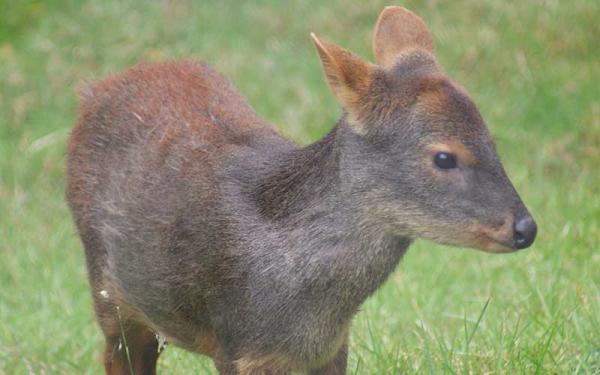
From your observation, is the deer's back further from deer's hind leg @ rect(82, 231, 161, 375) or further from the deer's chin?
the deer's chin

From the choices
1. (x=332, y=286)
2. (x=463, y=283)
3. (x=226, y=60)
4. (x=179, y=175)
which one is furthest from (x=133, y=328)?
(x=226, y=60)

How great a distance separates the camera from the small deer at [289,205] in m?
4.47

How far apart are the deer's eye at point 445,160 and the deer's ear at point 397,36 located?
1.76ft

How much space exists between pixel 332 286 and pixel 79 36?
726 cm

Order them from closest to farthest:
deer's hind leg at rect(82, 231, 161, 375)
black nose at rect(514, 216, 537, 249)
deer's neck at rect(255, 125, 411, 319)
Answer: black nose at rect(514, 216, 537, 249), deer's neck at rect(255, 125, 411, 319), deer's hind leg at rect(82, 231, 161, 375)

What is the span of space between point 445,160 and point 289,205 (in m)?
0.63

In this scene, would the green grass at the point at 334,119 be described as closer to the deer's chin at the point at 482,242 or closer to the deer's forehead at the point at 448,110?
the deer's chin at the point at 482,242

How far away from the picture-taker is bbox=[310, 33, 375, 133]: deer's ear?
14.8 feet

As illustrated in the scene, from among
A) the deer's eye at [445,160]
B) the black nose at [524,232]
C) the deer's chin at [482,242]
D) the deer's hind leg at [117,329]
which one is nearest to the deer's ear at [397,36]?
the deer's eye at [445,160]

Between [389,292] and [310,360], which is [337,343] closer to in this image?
[310,360]

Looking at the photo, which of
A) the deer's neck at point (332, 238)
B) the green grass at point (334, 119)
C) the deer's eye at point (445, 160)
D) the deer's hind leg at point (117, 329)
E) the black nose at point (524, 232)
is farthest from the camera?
the green grass at point (334, 119)

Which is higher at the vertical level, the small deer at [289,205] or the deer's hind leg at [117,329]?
the small deer at [289,205]

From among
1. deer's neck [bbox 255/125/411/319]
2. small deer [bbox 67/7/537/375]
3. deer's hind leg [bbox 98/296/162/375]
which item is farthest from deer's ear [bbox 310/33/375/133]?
deer's hind leg [bbox 98/296/162/375]

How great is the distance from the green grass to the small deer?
2.43 feet
